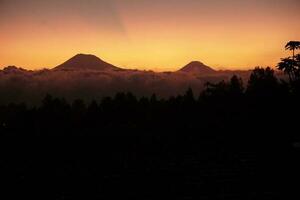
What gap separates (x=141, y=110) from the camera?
113188 mm

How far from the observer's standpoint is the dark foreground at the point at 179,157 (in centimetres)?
2708

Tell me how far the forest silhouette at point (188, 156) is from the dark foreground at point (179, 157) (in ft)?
0.28

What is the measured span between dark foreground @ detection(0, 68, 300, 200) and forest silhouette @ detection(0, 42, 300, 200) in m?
0.09

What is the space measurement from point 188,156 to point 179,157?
4.38 feet

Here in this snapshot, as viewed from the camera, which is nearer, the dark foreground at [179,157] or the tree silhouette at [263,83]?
the dark foreground at [179,157]

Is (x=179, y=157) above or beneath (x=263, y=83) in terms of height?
beneath

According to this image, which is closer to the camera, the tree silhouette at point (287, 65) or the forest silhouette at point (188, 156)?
the forest silhouette at point (188, 156)

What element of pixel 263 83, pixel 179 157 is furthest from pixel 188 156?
pixel 263 83

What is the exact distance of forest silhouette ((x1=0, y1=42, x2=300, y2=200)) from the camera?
27.2 metres

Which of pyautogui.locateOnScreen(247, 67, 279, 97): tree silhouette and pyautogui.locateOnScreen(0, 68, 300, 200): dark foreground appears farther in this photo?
pyautogui.locateOnScreen(247, 67, 279, 97): tree silhouette

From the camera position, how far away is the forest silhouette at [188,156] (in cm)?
2720

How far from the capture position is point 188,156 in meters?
45.6

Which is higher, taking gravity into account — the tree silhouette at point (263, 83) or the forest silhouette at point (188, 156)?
the tree silhouette at point (263, 83)

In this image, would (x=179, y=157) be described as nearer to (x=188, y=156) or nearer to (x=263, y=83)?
(x=188, y=156)
